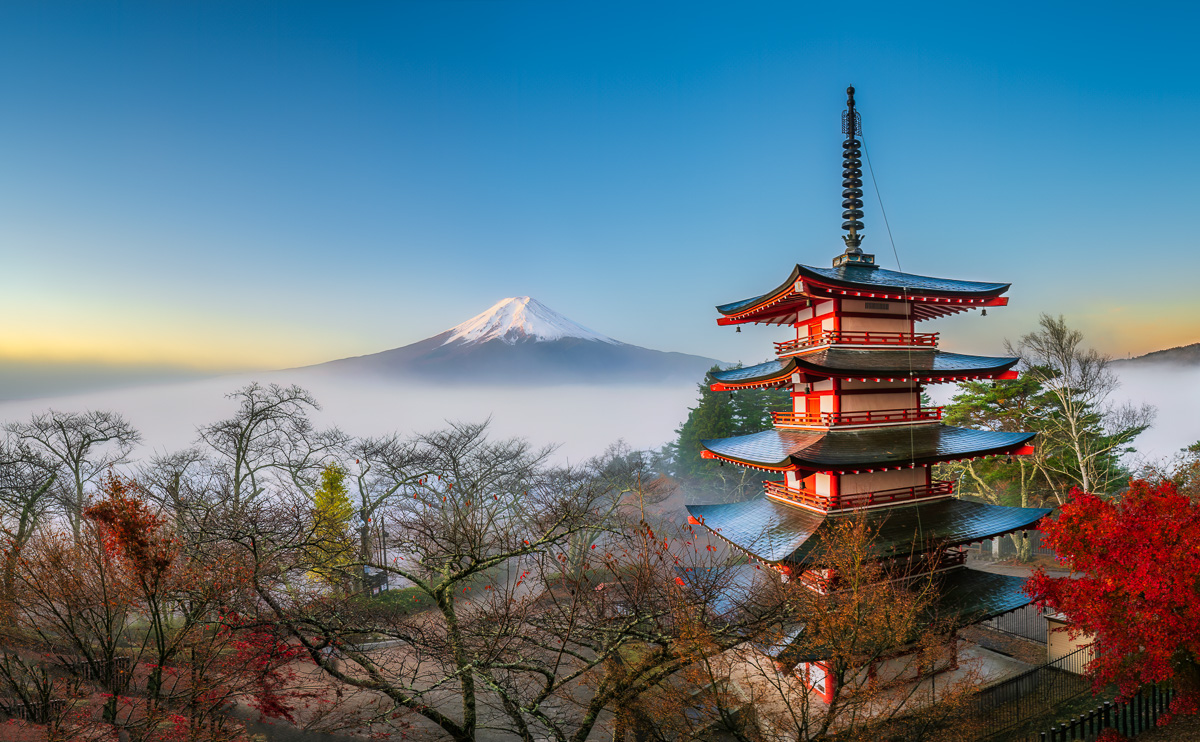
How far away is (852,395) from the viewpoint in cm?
1307

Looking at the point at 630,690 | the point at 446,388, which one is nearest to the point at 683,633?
the point at 630,690

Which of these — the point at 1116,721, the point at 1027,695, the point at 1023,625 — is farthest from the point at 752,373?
the point at 1023,625

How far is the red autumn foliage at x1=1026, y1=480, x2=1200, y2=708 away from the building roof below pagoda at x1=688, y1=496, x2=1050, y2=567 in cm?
213

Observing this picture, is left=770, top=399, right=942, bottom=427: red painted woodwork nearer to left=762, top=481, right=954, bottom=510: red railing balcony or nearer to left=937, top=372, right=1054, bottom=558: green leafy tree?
left=762, top=481, right=954, bottom=510: red railing balcony

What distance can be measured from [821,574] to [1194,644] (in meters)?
5.95

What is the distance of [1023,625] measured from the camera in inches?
635

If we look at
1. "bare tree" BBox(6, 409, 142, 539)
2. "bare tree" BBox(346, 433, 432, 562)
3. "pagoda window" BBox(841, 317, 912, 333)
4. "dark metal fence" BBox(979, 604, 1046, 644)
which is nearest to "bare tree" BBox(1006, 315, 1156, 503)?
"dark metal fence" BBox(979, 604, 1046, 644)

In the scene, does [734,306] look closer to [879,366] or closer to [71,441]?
[879,366]

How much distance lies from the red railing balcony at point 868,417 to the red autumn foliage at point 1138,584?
149 inches

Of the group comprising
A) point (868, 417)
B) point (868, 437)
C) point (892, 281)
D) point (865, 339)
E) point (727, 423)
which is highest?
point (892, 281)

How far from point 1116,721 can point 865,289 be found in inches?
387

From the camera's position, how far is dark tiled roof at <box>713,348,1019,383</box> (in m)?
11.9

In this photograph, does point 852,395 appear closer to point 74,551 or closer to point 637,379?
point 74,551

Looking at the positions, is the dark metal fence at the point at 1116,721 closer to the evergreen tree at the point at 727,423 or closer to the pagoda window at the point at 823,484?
the pagoda window at the point at 823,484
